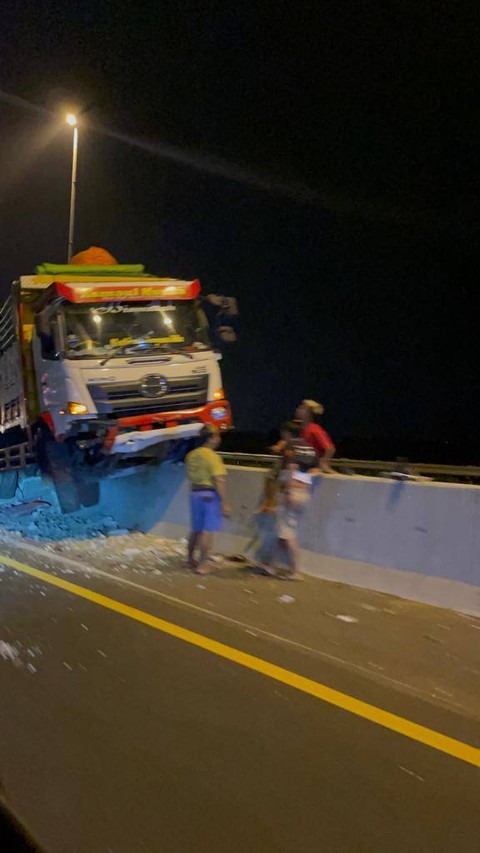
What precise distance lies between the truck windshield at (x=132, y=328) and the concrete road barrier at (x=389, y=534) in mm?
2502

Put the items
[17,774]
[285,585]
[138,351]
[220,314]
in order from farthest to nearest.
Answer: [220,314] < [138,351] < [285,585] < [17,774]

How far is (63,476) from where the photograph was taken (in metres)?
12.6

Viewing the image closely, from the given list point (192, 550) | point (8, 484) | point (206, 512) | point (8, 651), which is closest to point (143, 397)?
point (206, 512)

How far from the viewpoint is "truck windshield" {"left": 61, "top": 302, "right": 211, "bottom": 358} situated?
1134cm

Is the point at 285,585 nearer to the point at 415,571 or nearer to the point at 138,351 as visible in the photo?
the point at 415,571

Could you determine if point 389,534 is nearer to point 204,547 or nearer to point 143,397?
point 204,547

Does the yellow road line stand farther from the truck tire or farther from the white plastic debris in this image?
the truck tire

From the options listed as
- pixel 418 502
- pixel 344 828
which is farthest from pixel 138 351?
pixel 344 828

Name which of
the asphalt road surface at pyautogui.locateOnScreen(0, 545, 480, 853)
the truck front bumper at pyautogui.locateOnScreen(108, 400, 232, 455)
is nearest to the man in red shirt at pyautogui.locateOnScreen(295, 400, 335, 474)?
the truck front bumper at pyautogui.locateOnScreen(108, 400, 232, 455)

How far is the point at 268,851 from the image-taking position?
3.36 meters

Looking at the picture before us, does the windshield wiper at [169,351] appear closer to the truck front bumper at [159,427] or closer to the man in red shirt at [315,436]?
the truck front bumper at [159,427]

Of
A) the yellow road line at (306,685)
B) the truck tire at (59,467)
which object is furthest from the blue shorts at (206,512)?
the truck tire at (59,467)

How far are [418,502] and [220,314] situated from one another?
18.3 feet

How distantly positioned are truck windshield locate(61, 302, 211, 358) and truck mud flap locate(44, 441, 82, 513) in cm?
184
